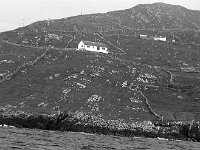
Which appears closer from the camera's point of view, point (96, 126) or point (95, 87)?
point (96, 126)

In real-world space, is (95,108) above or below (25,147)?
below

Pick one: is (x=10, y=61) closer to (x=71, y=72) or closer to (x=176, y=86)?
(x=71, y=72)

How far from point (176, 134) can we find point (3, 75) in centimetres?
7987

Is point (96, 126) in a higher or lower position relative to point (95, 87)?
lower

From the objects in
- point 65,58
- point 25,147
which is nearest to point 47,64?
point 65,58

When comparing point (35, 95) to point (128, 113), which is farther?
point (35, 95)

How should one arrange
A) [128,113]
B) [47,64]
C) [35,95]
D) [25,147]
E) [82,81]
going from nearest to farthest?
1. [25,147]
2. [128,113]
3. [35,95]
4. [82,81]
5. [47,64]

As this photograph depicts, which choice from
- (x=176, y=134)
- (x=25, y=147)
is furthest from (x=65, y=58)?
(x=25, y=147)

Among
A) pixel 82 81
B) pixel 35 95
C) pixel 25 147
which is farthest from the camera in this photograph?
pixel 82 81

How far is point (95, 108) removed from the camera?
12744cm

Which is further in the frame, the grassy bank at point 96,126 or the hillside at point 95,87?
the hillside at point 95,87

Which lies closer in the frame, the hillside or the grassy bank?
the grassy bank

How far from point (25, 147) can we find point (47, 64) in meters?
127

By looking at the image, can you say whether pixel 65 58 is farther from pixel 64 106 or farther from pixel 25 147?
pixel 25 147
